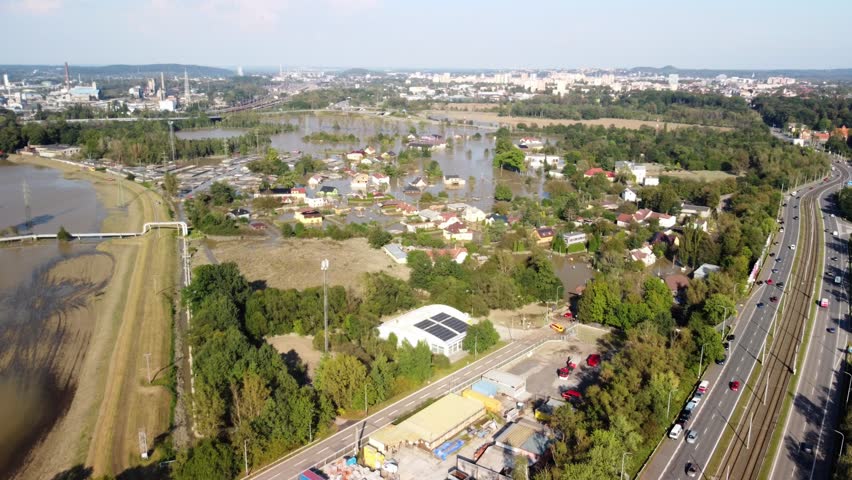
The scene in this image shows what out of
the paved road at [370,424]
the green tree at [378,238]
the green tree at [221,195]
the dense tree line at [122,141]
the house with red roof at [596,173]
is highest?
the dense tree line at [122,141]

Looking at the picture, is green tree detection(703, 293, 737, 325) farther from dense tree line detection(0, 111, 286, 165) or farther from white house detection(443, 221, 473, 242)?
dense tree line detection(0, 111, 286, 165)

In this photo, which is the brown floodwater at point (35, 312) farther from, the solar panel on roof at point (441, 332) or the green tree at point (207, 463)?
the solar panel on roof at point (441, 332)

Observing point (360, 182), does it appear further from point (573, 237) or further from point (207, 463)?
point (207, 463)

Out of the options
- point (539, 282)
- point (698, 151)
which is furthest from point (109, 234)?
point (698, 151)

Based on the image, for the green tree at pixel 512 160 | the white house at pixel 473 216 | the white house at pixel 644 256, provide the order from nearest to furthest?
the white house at pixel 644 256 → the white house at pixel 473 216 → the green tree at pixel 512 160

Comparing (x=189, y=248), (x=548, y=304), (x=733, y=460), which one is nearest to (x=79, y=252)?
(x=189, y=248)

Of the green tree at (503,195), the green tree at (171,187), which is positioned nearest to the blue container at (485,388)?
the green tree at (503,195)

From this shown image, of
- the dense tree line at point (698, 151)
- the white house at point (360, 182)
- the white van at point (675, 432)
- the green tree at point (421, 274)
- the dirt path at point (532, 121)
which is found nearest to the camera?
the white van at point (675, 432)

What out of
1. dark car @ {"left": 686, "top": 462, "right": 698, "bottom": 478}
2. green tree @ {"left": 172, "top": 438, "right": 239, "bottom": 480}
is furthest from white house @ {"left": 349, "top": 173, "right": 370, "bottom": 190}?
dark car @ {"left": 686, "top": 462, "right": 698, "bottom": 478}
